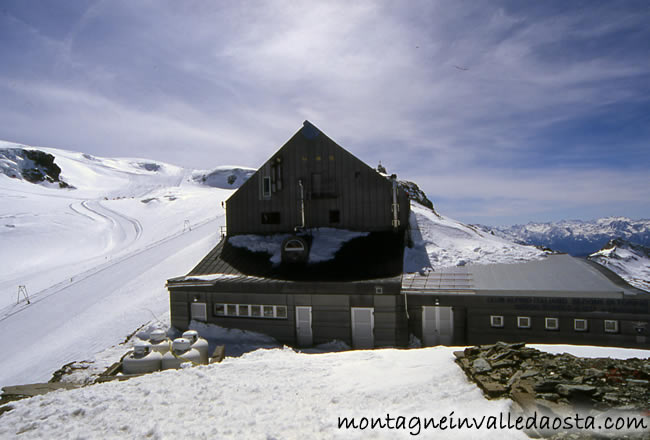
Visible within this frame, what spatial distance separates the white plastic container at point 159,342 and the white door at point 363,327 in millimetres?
7528

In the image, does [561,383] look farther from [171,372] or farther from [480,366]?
[171,372]

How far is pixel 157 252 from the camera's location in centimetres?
3347

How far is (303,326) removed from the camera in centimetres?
1592

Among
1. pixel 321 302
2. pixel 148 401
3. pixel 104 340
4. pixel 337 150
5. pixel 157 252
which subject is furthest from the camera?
pixel 157 252

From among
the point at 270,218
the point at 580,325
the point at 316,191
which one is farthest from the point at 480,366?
the point at 270,218

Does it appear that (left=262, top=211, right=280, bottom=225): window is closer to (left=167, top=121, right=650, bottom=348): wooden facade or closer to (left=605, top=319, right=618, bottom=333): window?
(left=167, top=121, right=650, bottom=348): wooden facade

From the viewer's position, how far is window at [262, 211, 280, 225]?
2225 cm

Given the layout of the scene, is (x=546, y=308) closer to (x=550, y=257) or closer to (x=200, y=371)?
(x=550, y=257)

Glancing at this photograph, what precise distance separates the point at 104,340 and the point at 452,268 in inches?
698

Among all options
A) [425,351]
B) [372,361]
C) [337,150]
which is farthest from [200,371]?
[337,150]

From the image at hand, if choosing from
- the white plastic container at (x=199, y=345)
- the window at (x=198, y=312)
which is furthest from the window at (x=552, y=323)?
the window at (x=198, y=312)

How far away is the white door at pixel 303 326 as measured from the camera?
1581 centimetres

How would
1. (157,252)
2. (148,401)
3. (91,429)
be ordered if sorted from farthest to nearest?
(157,252) < (148,401) < (91,429)

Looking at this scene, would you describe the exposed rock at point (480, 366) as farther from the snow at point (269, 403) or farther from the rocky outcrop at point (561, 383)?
the snow at point (269, 403)
